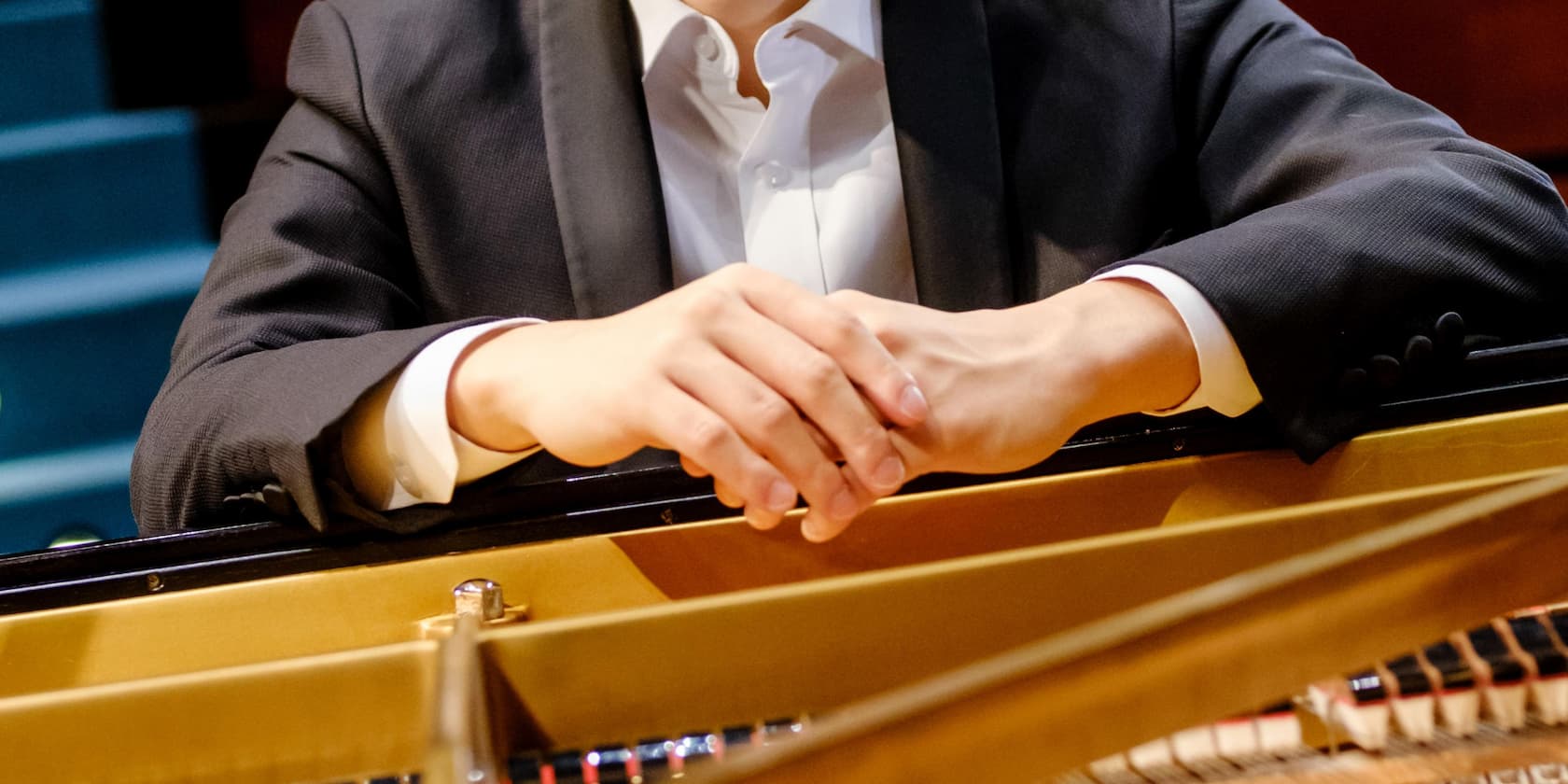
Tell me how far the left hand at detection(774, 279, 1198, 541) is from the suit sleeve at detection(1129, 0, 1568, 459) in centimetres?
5

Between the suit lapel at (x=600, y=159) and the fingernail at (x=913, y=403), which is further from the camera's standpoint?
→ the suit lapel at (x=600, y=159)

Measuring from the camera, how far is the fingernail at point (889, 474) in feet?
2.39

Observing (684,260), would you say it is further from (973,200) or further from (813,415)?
(813,415)

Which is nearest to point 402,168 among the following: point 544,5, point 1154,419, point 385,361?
point 544,5

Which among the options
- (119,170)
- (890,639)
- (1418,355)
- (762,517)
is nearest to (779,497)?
(762,517)

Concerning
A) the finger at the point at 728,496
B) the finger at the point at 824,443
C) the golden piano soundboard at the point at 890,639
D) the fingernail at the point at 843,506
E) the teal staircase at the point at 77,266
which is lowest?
the golden piano soundboard at the point at 890,639

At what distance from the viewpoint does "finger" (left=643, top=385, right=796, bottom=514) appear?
0.72 m

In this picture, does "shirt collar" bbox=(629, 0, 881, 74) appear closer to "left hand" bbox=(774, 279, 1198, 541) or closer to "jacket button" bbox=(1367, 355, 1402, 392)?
"left hand" bbox=(774, 279, 1198, 541)

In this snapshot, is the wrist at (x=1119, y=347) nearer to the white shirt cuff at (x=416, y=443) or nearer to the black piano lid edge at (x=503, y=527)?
the black piano lid edge at (x=503, y=527)

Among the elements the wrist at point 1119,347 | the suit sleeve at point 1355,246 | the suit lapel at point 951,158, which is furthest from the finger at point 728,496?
the suit lapel at point 951,158

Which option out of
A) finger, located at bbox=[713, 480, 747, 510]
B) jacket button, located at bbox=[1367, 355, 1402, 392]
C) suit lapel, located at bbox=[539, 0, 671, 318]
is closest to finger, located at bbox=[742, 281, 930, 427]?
finger, located at bbox=[713, 480, 747, 510]

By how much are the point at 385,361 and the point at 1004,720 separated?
1.88 feet

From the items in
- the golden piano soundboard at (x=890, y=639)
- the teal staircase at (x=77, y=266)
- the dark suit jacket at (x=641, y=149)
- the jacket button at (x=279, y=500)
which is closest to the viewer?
the golden piano soundboard at (x=890, y=639)

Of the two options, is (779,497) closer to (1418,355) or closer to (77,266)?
(1418,355)
